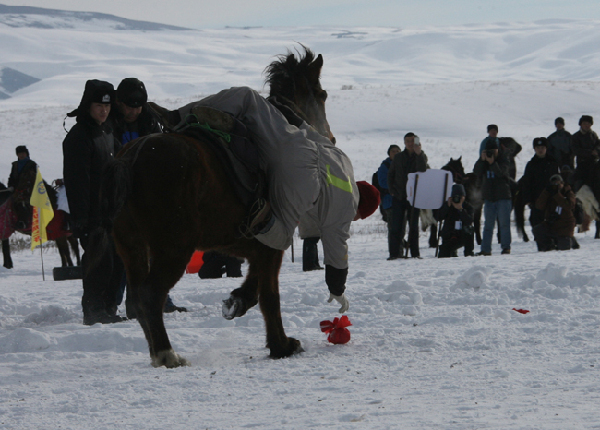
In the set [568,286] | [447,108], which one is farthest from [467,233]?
[447,108]

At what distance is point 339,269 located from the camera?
4621 millimetres

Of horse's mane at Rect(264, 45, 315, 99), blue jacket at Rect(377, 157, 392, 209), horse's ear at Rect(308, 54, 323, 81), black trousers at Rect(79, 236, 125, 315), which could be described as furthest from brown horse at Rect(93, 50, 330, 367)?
blue jacket at Rect(377, 157, 392, 209)

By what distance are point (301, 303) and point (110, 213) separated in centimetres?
278

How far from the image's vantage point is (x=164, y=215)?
3.91 m

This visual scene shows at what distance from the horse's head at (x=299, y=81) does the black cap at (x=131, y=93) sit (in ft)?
4.70

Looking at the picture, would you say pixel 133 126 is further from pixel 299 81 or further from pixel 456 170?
pixel 456 170

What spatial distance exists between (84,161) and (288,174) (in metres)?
2.22

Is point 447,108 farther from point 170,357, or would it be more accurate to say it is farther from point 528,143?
point 170,357

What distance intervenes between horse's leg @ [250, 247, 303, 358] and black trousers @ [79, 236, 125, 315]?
1.76 meters

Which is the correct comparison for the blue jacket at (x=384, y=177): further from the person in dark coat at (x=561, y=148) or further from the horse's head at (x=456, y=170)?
the person in dark coat at (x=561, y=148)

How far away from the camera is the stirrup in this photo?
13.8 ft

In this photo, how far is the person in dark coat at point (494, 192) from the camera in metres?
11.5

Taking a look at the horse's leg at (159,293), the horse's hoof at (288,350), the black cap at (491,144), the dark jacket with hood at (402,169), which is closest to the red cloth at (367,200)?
the horse's hoof at (288,350)

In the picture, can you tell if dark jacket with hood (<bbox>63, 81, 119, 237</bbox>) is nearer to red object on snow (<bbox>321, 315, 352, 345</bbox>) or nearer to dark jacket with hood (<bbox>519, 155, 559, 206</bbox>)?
red object on snow (<bbox>321, 315, 352, 345</bbox>)
